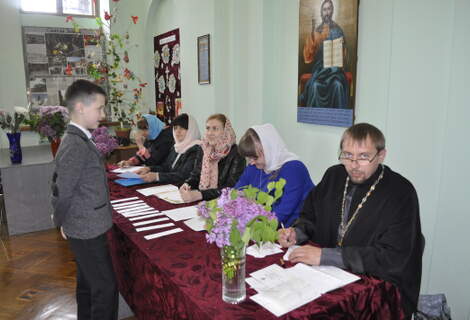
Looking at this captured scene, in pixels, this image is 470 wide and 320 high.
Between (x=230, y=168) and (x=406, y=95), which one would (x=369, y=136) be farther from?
(x=230, y=168)

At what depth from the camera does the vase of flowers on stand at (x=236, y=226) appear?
1.18m

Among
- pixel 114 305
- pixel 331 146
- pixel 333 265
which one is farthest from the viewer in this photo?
pixel 331 146

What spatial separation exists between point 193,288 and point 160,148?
101 inches

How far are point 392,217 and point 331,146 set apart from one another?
59.7 inches

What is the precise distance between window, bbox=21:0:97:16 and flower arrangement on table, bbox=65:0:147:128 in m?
0.24

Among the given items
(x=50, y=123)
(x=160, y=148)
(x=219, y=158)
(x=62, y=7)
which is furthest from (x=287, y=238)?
(x=62, y=7)

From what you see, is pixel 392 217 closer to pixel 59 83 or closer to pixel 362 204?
pixel 362 204

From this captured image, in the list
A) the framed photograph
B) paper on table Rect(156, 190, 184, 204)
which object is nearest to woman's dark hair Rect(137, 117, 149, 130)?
the framed photograph

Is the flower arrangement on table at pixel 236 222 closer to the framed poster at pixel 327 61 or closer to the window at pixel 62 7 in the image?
→ the framed poster at pixel 327 61

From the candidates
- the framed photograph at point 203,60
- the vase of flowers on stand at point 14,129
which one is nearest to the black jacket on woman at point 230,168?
the framed photograph at point 203,60

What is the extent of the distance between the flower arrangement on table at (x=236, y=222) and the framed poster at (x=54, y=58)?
503cm

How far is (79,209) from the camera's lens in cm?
183

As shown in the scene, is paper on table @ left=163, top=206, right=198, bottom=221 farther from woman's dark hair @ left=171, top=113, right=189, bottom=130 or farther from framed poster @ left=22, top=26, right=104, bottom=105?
framed poster @ left=22, top=26, right=104, bottom=105

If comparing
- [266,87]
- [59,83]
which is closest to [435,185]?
[266,87]
